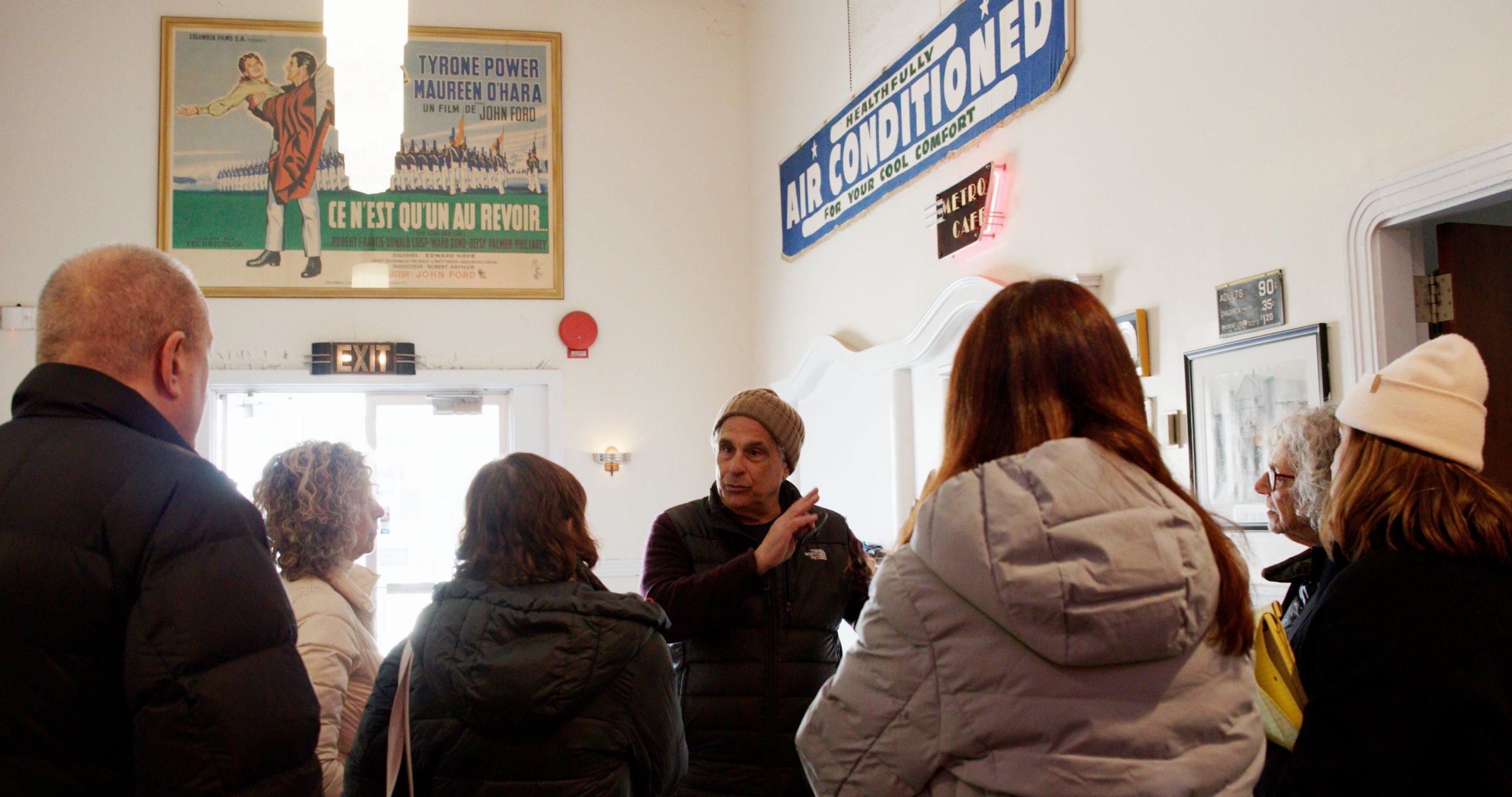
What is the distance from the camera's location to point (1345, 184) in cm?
262

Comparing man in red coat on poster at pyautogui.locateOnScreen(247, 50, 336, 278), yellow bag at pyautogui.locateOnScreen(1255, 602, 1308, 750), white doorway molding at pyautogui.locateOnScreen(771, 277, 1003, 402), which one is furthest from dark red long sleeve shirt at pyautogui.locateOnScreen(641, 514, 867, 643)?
man in red coat on poster at pyautogui.locateOnScreen(247, 50, 336, 278)

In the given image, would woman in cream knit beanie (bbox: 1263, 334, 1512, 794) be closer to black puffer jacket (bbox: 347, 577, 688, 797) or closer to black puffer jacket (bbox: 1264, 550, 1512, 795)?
black puffer jacket (bbox: 1264, 550, 1512, 795)

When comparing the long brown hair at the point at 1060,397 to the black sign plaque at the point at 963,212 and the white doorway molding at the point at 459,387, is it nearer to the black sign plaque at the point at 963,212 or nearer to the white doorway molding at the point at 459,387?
the black sign plaque at the point at 963,212

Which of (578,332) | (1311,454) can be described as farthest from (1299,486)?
(578,332)

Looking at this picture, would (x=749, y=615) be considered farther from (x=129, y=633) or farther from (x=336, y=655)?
(x=129, y=633)

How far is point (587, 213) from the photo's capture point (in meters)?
7.60

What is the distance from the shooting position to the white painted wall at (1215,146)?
7.86 ft

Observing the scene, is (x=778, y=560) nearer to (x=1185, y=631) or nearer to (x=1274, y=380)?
(x=1185, y=631)

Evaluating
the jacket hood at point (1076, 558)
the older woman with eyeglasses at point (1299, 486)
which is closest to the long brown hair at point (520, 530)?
the jacket hood at point (1076, 558)

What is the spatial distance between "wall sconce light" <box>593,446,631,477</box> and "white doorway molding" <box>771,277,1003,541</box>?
1547 mm

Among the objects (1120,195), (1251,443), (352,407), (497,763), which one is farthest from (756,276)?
(497,763)

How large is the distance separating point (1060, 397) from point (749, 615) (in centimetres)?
113

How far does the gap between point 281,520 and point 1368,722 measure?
189 centimetres

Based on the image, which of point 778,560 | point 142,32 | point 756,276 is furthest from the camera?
point 756,276
